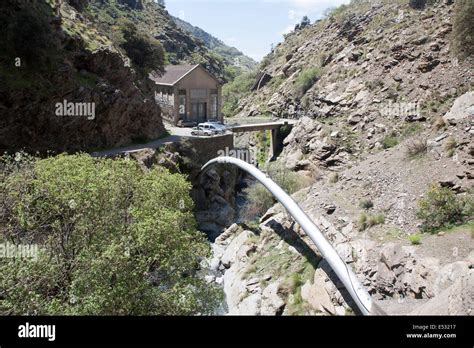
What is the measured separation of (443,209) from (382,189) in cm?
571

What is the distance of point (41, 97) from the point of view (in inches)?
1267

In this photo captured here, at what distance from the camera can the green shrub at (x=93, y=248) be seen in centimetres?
1233

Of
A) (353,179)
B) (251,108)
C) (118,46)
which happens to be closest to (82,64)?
(118,46)

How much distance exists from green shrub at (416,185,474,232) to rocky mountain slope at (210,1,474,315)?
0.46 feet

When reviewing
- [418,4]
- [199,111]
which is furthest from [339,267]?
[418,4]

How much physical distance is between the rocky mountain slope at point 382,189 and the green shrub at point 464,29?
3557 mm

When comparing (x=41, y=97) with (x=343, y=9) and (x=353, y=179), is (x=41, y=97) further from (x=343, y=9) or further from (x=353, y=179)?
(x=343, y=9)

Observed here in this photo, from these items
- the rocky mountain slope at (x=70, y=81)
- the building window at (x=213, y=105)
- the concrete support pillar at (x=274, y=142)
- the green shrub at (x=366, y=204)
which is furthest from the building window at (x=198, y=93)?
the green shrub at (x=366, y=204)

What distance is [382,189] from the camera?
Answer: 23547mm

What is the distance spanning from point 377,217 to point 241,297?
8.91 meters

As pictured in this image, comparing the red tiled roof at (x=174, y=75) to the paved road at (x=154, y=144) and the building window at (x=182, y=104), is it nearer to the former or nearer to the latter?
the building window at (x=182, y=104)

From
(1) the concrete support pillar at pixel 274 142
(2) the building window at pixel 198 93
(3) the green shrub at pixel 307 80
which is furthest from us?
(3) the green shrub at pixel 307 80

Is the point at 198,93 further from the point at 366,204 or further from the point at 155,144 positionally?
the point at 366,204

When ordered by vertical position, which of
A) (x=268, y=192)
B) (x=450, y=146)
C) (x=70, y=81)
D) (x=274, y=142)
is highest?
(x=70, y=81)
